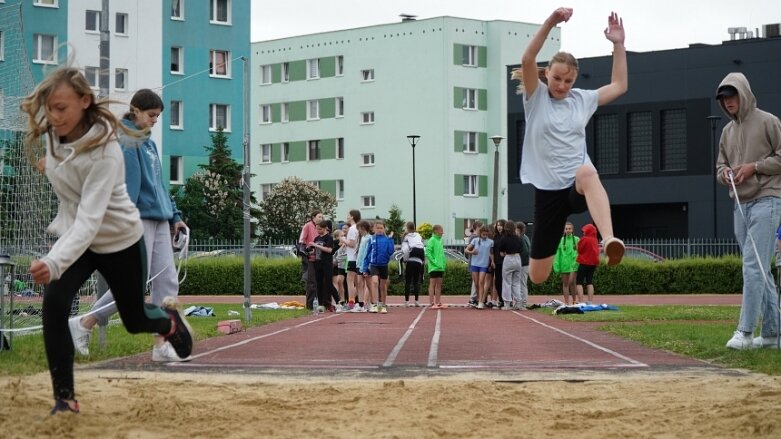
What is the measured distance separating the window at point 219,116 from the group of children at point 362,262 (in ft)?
116

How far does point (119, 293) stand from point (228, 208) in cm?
4975

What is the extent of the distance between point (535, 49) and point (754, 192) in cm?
319

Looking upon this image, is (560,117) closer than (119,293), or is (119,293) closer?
(119,293)

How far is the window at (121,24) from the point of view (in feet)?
182

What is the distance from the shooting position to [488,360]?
1024 centimetres

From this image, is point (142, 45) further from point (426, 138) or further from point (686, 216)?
point (686, 216)

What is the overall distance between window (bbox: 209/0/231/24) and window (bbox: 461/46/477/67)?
16.9m

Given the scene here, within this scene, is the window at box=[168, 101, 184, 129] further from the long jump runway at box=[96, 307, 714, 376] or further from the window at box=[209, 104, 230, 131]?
the long jump runway at box=[96, 307, 714, 376]

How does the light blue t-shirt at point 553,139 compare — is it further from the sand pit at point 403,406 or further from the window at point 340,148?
the window at point 340,148

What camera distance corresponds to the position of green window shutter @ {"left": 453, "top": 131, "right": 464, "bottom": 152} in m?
70.5

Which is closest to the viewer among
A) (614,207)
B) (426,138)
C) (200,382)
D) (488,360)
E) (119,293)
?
(119,293)

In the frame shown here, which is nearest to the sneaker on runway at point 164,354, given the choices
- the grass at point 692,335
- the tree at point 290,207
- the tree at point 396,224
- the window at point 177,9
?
A: the grass at point 692,335

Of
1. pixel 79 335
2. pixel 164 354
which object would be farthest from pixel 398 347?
pixel 79 335

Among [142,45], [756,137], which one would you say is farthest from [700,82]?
[756,137]
